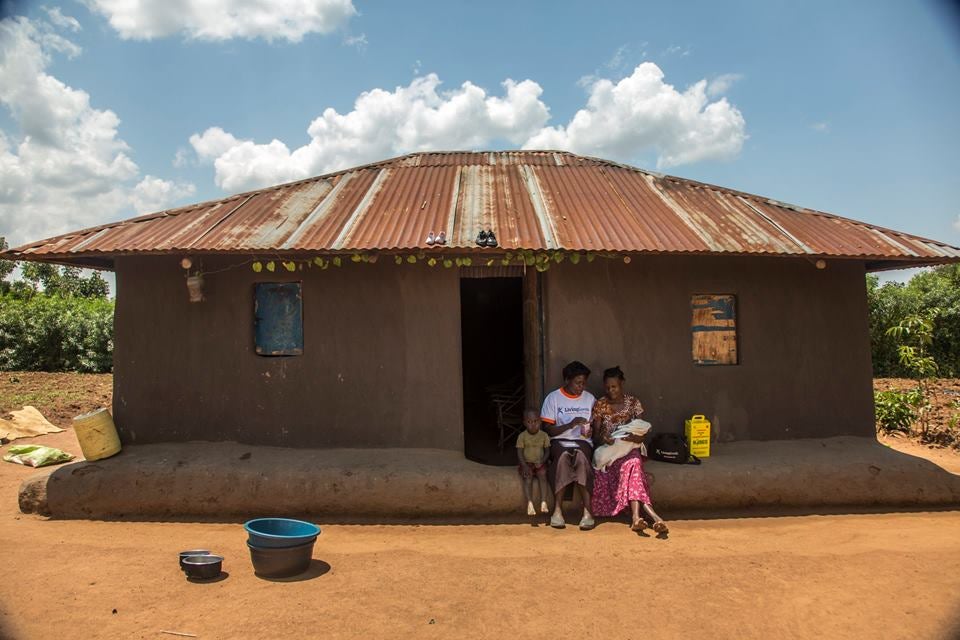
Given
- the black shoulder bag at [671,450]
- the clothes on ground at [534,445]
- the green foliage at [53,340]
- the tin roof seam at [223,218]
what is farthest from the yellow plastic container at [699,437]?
the green foliage at [53,340]

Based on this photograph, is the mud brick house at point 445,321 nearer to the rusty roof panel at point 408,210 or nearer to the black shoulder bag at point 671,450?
the rusty roof panel at point 408,210

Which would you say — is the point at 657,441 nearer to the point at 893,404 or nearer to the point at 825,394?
the point at 825,394

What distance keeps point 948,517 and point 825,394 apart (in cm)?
155

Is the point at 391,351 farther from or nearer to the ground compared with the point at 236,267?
nearer to the ground

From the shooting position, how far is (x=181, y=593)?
3.96 m

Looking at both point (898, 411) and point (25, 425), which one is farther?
point (25, 425)

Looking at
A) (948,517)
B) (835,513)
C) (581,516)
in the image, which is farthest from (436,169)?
(948,517)

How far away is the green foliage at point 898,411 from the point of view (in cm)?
926

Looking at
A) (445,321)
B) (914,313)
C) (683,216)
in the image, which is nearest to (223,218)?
(445,321)

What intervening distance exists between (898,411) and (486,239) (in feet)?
26.7

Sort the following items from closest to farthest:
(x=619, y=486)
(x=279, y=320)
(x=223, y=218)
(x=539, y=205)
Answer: (x=619, y=486) < (x=279, y=320) < (x=223, y=218) < (x=539, y=205)

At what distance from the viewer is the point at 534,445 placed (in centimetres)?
549

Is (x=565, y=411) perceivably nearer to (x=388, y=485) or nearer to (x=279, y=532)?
(x=388, y=485)

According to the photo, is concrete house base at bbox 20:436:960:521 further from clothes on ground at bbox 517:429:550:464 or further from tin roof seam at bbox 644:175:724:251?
tin roof seam at bbox 644:175:724:251
